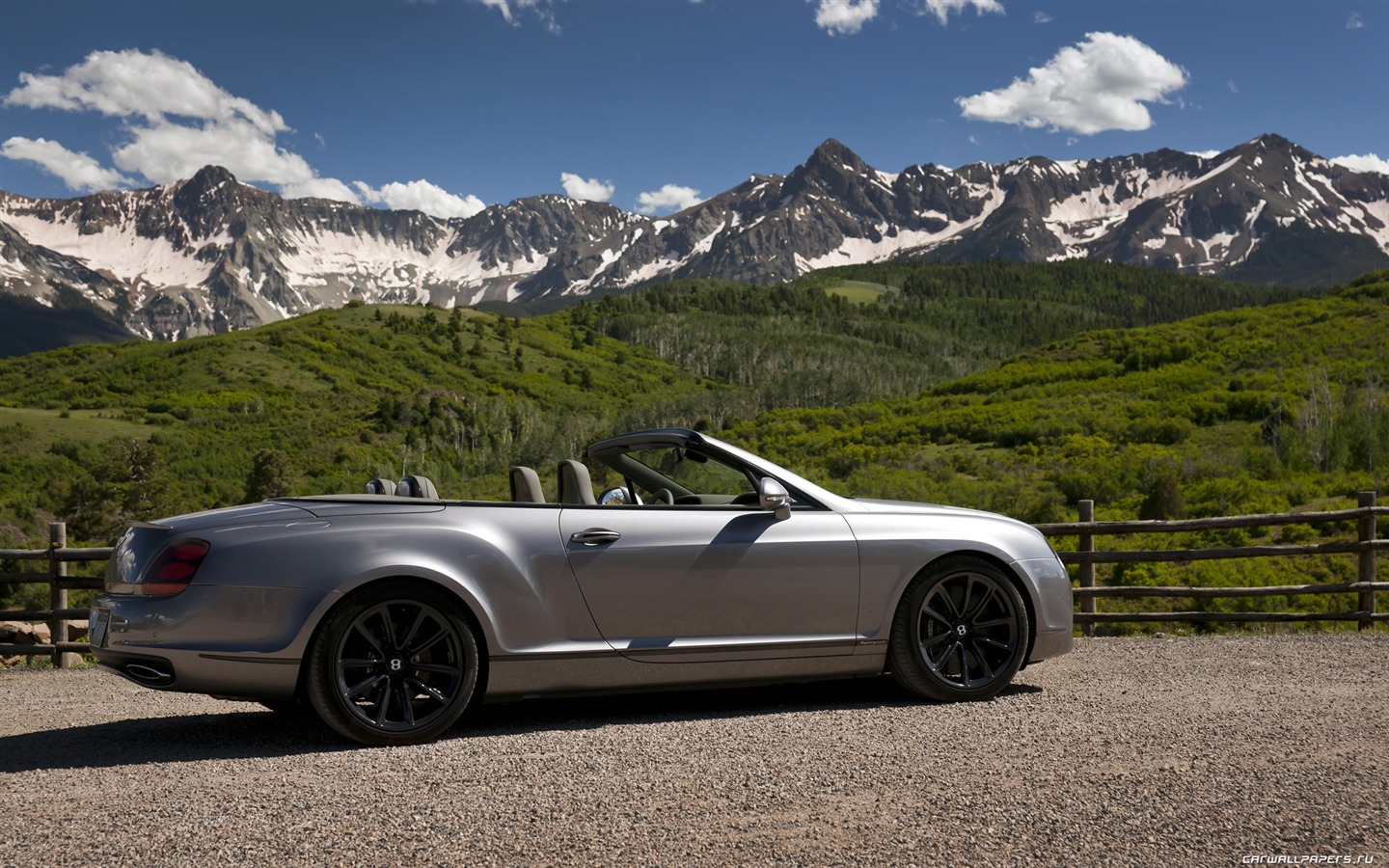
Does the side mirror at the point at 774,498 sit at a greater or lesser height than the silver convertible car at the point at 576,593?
greater

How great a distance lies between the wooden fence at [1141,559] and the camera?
1016 centimetres

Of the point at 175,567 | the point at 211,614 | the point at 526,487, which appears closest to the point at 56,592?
the point at 175,567

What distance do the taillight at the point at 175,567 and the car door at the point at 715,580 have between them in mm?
1694

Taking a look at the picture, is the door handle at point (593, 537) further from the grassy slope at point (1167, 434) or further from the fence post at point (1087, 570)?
the grassy slope at point (1167, 434)

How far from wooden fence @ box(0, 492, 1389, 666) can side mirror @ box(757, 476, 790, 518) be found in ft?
15.8

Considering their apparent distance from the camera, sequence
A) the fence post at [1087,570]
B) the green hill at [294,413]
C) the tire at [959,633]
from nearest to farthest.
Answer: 1. the tire at [959,633]
2. the fence post at [1087,570]
3. the green hill at [294,413]

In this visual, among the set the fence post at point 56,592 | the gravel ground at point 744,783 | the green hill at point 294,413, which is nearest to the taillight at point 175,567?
the gravel ground at point 744,783

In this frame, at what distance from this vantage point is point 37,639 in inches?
587

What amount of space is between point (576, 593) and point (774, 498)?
1.16 meters

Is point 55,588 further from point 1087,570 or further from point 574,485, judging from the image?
point 1087,570

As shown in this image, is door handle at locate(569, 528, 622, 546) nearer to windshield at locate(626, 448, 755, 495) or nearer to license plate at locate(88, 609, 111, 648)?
windshield at locate(626, 448, 755, 495)

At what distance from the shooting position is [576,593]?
5.62 m

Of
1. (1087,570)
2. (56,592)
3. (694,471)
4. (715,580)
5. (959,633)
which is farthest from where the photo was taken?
(1087,570)

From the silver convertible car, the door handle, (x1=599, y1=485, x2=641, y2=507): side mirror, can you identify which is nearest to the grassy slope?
the silver convertible car
